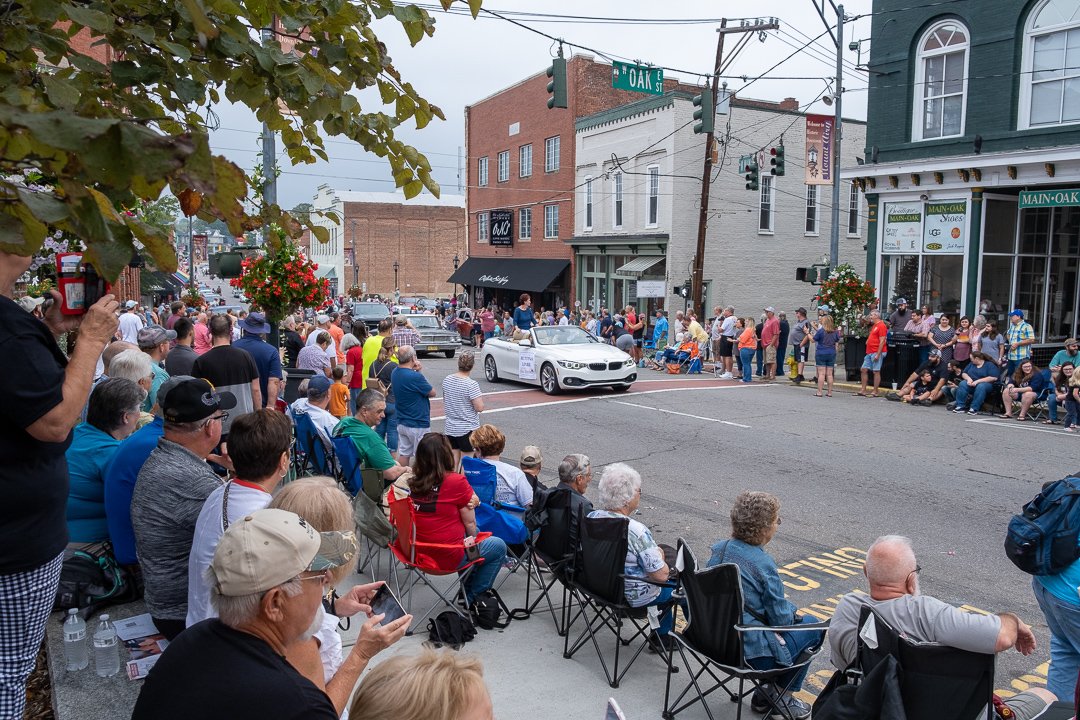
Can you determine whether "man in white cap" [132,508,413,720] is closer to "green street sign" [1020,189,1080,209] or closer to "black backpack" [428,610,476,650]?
"black backpack" [428,610,476,650]

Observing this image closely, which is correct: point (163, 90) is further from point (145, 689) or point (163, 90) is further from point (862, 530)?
point (862, 530)

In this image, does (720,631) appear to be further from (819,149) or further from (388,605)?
(819,149)

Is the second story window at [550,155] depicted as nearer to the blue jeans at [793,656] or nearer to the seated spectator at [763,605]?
the seated spectator at [763,605]

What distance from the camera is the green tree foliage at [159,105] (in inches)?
71.0

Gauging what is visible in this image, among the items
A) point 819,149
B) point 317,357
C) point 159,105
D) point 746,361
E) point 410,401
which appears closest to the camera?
point 159,105

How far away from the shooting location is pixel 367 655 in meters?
2.67

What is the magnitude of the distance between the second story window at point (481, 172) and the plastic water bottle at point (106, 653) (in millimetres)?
40524

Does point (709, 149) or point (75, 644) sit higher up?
point (709, 149)

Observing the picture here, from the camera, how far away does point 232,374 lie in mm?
7504

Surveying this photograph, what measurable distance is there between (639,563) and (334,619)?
2.21m

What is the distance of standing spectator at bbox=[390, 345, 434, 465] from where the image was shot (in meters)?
9.02

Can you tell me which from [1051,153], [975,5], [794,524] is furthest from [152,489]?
[975,5]

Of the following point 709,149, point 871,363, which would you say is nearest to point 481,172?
point 709,149

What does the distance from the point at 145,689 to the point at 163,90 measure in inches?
102
